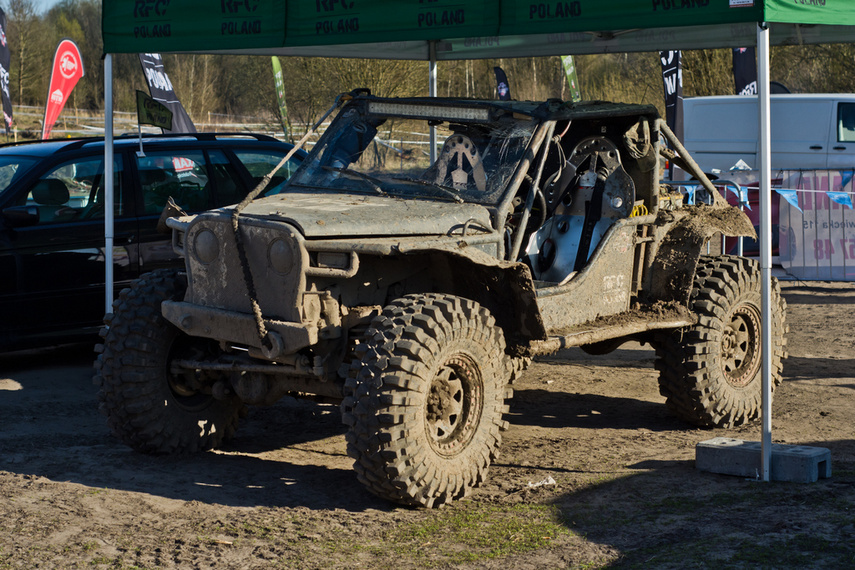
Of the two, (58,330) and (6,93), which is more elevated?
(6,93)

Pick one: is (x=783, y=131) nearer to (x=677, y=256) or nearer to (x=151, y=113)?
(x=677, y=256)

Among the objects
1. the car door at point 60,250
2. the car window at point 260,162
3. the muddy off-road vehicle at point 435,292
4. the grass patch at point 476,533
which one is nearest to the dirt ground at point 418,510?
the grass patch at point 476,533

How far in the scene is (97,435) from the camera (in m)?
6.47

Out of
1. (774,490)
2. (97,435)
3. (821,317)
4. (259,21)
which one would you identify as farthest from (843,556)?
(821,317)

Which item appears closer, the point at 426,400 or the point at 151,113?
the point at 426,400

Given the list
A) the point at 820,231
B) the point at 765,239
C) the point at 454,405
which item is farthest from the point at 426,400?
the point at 820,231

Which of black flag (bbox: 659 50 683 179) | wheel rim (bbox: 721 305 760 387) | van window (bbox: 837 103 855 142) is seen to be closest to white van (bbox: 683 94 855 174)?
van window (bbox: 837 103 855 142)

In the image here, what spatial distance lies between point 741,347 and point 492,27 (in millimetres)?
2758

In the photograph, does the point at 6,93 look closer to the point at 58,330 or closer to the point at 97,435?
the point at 58,330

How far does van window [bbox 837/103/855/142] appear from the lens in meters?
15.6

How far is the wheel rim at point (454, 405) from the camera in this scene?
506 centimetres

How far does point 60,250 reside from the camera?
7.97m

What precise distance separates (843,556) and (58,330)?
6.03 metres

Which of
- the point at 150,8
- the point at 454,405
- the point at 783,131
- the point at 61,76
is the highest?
the point at 61,76
